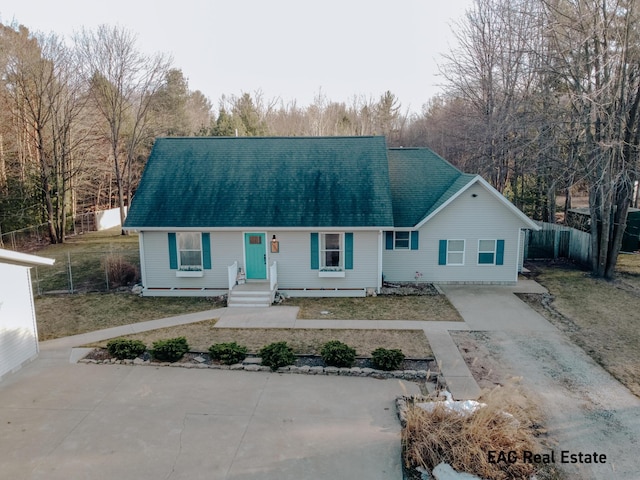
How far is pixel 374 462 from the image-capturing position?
7.34 m

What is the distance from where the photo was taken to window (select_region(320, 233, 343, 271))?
17.0 metres

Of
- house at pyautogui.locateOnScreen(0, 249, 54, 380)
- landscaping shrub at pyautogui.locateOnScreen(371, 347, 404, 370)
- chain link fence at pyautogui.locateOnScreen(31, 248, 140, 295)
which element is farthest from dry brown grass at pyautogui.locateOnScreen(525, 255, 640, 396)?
chain link fence at pyautogui.locateOnScreen(31, 248, 140, 295)

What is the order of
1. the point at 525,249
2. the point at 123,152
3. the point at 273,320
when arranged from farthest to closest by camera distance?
1. the point at 123,152
2. the point at 525,249
3. the point at 273,320

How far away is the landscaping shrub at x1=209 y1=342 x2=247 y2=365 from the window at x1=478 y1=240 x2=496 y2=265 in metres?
10.8

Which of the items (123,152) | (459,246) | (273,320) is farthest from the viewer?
(123,152)

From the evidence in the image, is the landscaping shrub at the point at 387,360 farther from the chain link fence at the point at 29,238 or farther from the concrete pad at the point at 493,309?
the chain link fence at the point at 29,238

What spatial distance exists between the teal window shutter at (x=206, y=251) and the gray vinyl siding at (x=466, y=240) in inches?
267

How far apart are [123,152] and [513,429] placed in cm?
3658

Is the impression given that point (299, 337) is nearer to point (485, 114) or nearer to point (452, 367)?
point (452, 367)

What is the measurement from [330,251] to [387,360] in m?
7.13

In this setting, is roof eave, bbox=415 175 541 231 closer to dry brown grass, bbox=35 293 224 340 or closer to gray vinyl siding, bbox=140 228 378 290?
gray vinyl siding, bbox=140 228 378 290

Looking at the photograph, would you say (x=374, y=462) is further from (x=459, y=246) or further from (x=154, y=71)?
(x=154, y=71)

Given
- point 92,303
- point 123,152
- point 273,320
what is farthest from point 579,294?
point 123,152

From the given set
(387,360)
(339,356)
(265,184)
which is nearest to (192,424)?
(339,356)
